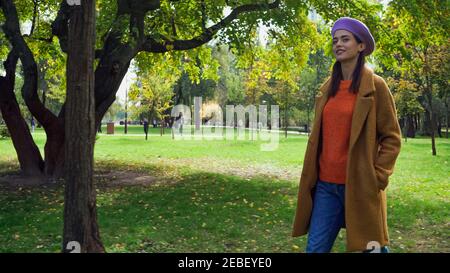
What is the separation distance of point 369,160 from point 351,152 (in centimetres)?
14

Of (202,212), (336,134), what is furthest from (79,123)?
(202,212)

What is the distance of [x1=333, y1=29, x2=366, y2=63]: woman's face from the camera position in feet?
10.9

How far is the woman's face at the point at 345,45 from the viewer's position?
3.33 meters

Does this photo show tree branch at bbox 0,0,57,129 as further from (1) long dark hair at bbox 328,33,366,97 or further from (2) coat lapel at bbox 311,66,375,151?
(2) coat lapel at bbox 311,66,375,151

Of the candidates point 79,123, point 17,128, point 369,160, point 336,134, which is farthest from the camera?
point 17,128

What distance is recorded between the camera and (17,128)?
1246 cm

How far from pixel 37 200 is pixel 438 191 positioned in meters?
9.90

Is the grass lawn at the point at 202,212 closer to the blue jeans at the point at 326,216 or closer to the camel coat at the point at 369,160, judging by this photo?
the blue jeans at the point at 326,216

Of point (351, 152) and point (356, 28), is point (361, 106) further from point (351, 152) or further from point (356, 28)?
point (356, 28)

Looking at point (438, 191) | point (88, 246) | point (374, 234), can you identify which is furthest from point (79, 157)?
point (438, 191)

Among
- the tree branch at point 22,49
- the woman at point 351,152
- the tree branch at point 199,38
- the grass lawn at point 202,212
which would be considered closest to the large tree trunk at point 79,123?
the grass lawn at point 202,212

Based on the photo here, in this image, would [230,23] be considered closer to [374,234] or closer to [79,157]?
[79,157]

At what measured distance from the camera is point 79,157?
14.5 ft

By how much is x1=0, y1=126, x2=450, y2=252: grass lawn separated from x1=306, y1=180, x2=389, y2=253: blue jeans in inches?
121
